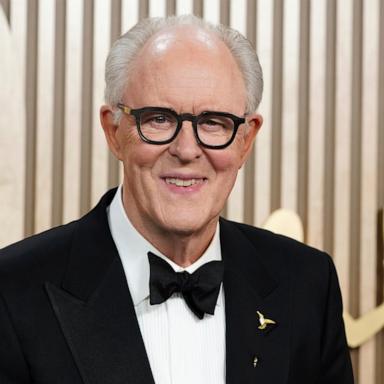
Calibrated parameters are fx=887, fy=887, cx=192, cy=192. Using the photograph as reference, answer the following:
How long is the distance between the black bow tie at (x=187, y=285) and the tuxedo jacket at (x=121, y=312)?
0.05m

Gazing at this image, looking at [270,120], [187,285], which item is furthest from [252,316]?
[270,120]

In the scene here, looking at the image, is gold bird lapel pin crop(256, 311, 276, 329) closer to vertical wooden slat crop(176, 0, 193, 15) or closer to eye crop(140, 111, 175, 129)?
eye crop(140, 111, 175, 129)

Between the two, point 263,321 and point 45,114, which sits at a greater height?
point 45,114

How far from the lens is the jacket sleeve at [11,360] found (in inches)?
61.1

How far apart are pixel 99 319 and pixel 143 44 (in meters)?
0.53

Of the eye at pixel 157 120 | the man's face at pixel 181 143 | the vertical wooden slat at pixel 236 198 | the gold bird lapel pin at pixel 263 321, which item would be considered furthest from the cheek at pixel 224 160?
the vertical wooden slat at pixel 236 198

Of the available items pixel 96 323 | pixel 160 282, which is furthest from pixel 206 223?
pixel 96 323

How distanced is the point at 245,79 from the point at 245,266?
1.31 ft

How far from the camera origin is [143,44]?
1696mm

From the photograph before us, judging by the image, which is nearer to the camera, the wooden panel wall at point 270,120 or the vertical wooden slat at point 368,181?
the wooden panel wall at point 270,120

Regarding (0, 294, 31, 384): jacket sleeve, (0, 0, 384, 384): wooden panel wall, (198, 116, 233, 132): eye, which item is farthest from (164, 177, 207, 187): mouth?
(0, 0, 384, 384): wooden panel wall

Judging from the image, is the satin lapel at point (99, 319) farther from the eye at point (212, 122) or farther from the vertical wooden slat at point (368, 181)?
the vertical wooden slat at point (368, 181)

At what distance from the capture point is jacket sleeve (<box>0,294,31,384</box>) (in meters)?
1.55

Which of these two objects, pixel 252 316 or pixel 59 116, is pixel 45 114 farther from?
pixel 252 316
